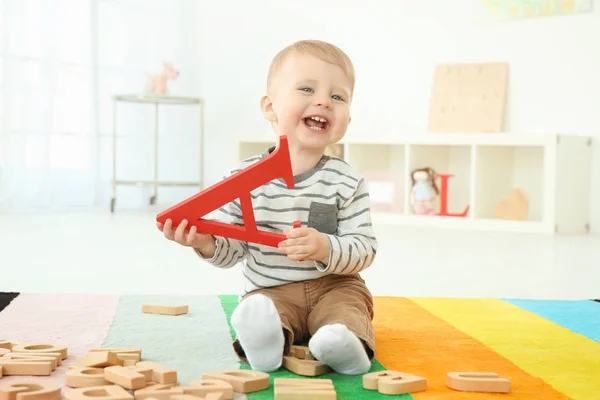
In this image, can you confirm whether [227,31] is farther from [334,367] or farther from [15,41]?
[334,367]

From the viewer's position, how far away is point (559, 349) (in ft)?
3.39

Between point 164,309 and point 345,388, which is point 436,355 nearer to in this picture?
point 345,388

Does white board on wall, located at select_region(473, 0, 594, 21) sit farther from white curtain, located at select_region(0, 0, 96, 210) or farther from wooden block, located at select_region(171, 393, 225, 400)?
wooden block, located at select_region(171, 393, 225, 400)

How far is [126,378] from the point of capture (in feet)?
2.55

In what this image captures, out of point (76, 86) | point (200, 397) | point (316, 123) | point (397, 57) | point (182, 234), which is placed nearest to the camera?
point (200, 397)

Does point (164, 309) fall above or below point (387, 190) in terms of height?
below

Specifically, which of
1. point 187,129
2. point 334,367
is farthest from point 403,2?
point 334,367

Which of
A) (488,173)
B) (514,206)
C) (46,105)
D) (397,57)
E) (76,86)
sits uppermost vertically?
(397,57)

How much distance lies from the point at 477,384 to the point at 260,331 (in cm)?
24

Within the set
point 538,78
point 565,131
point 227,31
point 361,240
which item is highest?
point 227,31

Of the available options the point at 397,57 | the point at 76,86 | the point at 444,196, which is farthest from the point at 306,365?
the point at 76,86

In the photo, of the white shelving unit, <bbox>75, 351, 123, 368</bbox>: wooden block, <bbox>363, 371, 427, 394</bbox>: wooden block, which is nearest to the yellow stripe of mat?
<bbox>363, 371, 427, 394</bbox>: wooden block

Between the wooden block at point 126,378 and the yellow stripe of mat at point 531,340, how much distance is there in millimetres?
445

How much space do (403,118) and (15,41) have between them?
1.75m
